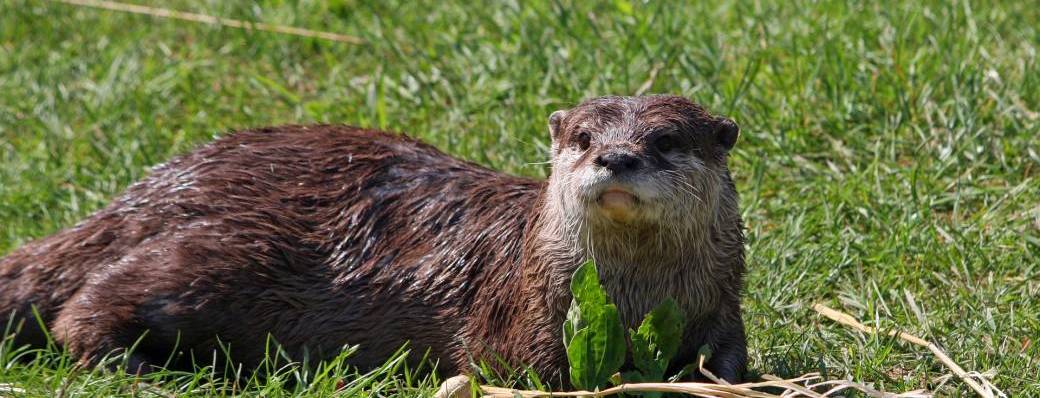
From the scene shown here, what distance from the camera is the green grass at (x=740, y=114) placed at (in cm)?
385

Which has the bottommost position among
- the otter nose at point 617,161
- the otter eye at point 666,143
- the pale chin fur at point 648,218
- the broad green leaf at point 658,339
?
the broad green leaf at point 658,339

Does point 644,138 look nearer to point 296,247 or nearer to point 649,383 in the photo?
point 649,383

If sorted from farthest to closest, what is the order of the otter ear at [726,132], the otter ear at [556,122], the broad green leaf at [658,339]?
the otter ear at [556,122] < the otter ear at [726,132] < the broad green leaf at [658,339]

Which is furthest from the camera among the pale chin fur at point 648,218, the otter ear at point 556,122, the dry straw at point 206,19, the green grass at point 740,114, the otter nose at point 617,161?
the dry straw at point 206,19

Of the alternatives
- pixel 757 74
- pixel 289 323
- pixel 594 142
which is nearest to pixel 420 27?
pixel 757 74

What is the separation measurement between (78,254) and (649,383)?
1.63 meters

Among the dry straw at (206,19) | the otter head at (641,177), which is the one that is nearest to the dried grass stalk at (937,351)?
the otter head at (641,177)

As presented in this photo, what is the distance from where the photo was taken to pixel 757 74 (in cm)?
503

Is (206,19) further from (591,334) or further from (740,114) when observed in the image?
(591,334)

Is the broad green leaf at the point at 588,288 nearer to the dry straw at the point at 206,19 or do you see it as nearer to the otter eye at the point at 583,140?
the otter eye at the point at 583,140

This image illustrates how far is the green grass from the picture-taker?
12.6ft

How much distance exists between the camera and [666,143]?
10.9 feet

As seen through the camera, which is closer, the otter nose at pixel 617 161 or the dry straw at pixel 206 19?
the otter nose at pixel 617 161

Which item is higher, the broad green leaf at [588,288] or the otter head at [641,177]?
the otter head at [641,177]
